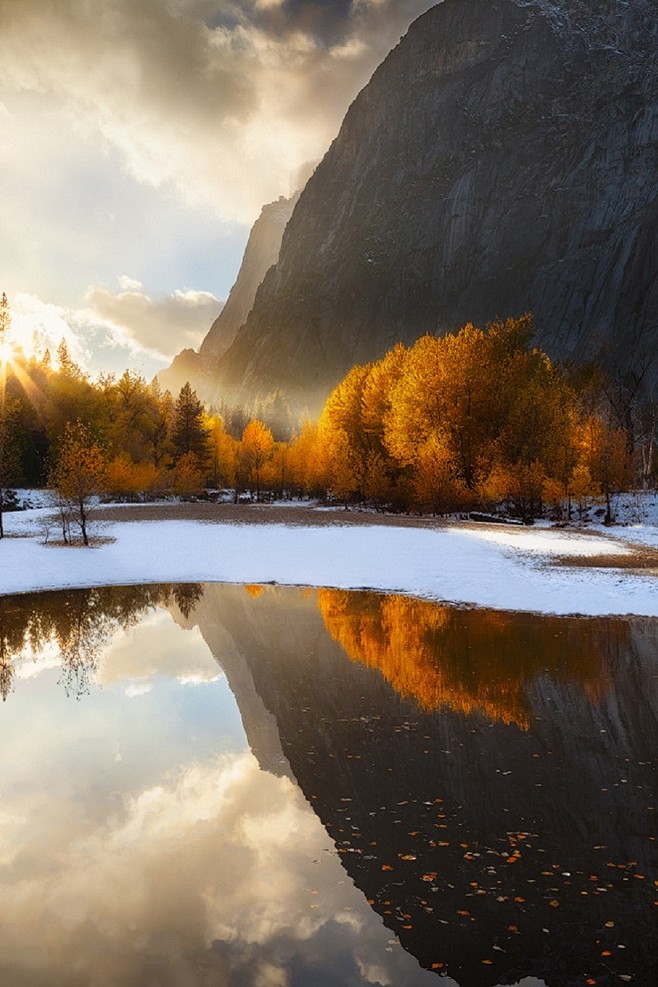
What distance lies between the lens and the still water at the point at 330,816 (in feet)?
15.8

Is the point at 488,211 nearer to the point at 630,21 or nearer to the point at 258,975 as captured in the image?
the point at 630,21

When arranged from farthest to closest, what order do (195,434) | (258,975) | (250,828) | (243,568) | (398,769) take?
(195,434) → (243,568) → (398,769) → (250,828) → (258,975)

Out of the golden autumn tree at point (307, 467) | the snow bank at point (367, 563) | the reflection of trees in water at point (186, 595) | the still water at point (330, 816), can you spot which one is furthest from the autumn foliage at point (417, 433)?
the still water at point (330, 816)

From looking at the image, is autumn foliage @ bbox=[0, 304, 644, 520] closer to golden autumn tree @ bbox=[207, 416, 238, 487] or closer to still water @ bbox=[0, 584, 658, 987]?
golden autumn tree @ bbox=[207, 416, 238, 487]

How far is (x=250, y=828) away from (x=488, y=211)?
185 metres

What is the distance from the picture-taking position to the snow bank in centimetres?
1888

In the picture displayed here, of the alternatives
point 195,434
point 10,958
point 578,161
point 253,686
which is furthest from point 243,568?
point 578,161

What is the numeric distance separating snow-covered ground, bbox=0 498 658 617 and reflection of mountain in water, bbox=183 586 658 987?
12.8 feet

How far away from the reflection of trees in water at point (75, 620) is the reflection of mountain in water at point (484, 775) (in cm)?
281

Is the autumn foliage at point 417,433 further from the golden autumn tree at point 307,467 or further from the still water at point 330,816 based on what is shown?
the still water at point 330,816

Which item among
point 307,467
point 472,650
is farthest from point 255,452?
point 472,650

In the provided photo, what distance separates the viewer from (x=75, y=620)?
56.1 feet

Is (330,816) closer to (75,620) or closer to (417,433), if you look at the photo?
(75,620)

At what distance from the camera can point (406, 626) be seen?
1588 cm
